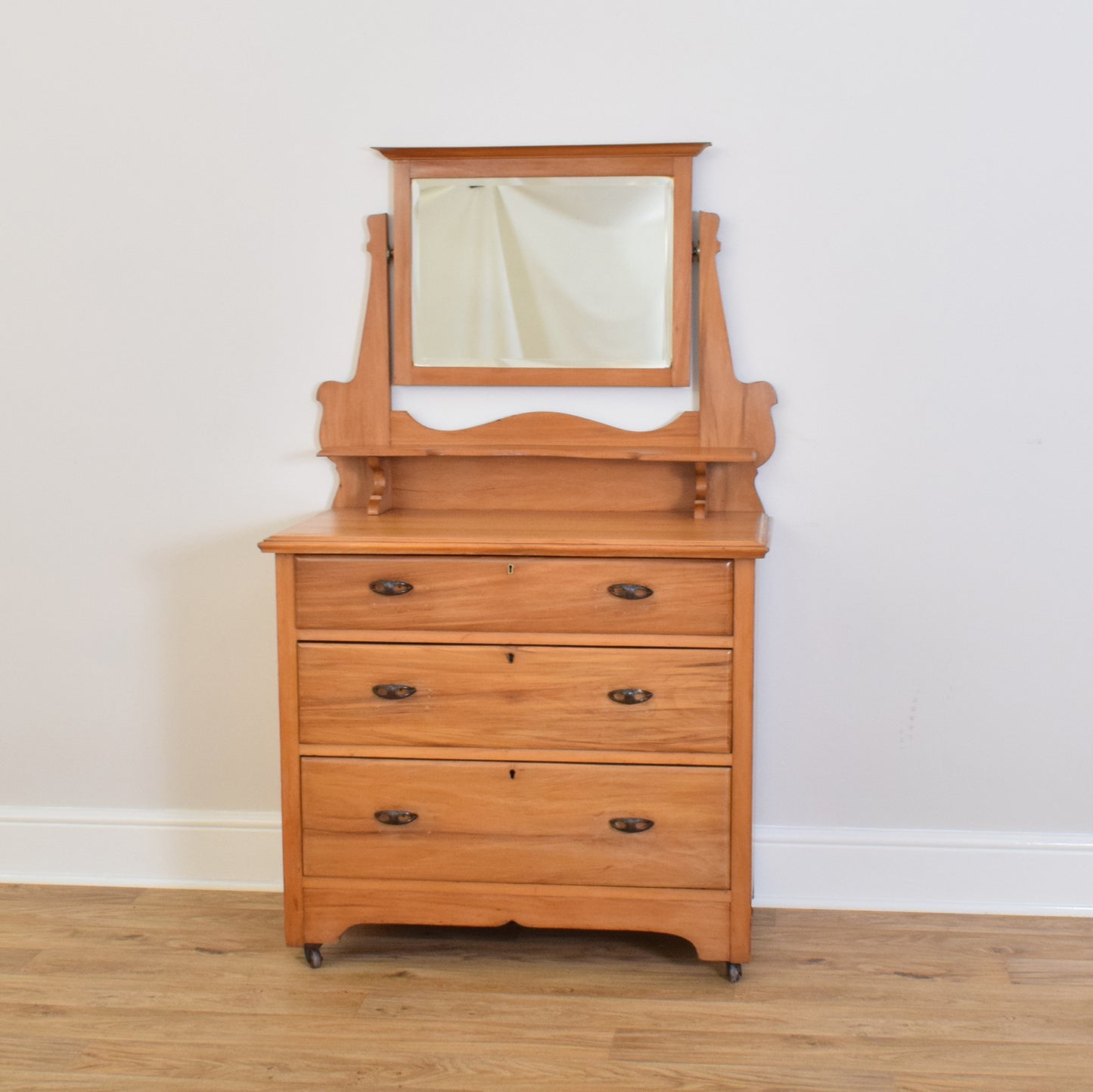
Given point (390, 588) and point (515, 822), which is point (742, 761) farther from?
point (390, 588)

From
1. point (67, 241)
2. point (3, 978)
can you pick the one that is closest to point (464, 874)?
point (3, 978)

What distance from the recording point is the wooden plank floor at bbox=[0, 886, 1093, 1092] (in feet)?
6.54

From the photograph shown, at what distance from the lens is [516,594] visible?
2.23 metres

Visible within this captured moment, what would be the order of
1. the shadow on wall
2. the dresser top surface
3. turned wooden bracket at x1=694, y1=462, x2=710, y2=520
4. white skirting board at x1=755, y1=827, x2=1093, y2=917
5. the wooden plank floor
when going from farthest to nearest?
the shadow on wall
white skirting board at x1=755, y1=827, x2=1093, y2=917
turned wooden bracket at x1=694, y1=462, x2=710, y2=520
the dresser top surface
the wooden plank floor

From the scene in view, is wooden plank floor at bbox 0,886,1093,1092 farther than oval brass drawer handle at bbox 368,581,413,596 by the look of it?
No

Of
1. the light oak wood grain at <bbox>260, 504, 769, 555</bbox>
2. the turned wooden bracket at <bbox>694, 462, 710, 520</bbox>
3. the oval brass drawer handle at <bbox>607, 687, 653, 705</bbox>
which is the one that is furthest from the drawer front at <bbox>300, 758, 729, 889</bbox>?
the turned wooden bracket at <bbox>694, 462, 710, 520</bbox>

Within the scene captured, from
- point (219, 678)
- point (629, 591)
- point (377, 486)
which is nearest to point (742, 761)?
point (629, 591)

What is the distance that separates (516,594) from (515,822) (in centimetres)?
44

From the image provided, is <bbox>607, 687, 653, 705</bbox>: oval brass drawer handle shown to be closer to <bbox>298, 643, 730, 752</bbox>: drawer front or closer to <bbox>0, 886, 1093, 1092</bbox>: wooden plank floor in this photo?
<bbox>298, 643, 730, 752</bbox>: drawer front

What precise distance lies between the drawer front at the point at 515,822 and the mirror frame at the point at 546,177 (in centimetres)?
84

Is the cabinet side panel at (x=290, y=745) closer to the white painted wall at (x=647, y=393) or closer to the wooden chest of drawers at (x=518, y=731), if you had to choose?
the wooden chest of drawers at (x=518, y=731)

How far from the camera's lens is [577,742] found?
2252mm

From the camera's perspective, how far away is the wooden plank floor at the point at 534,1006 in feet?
6.54

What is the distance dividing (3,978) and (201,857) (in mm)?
534
